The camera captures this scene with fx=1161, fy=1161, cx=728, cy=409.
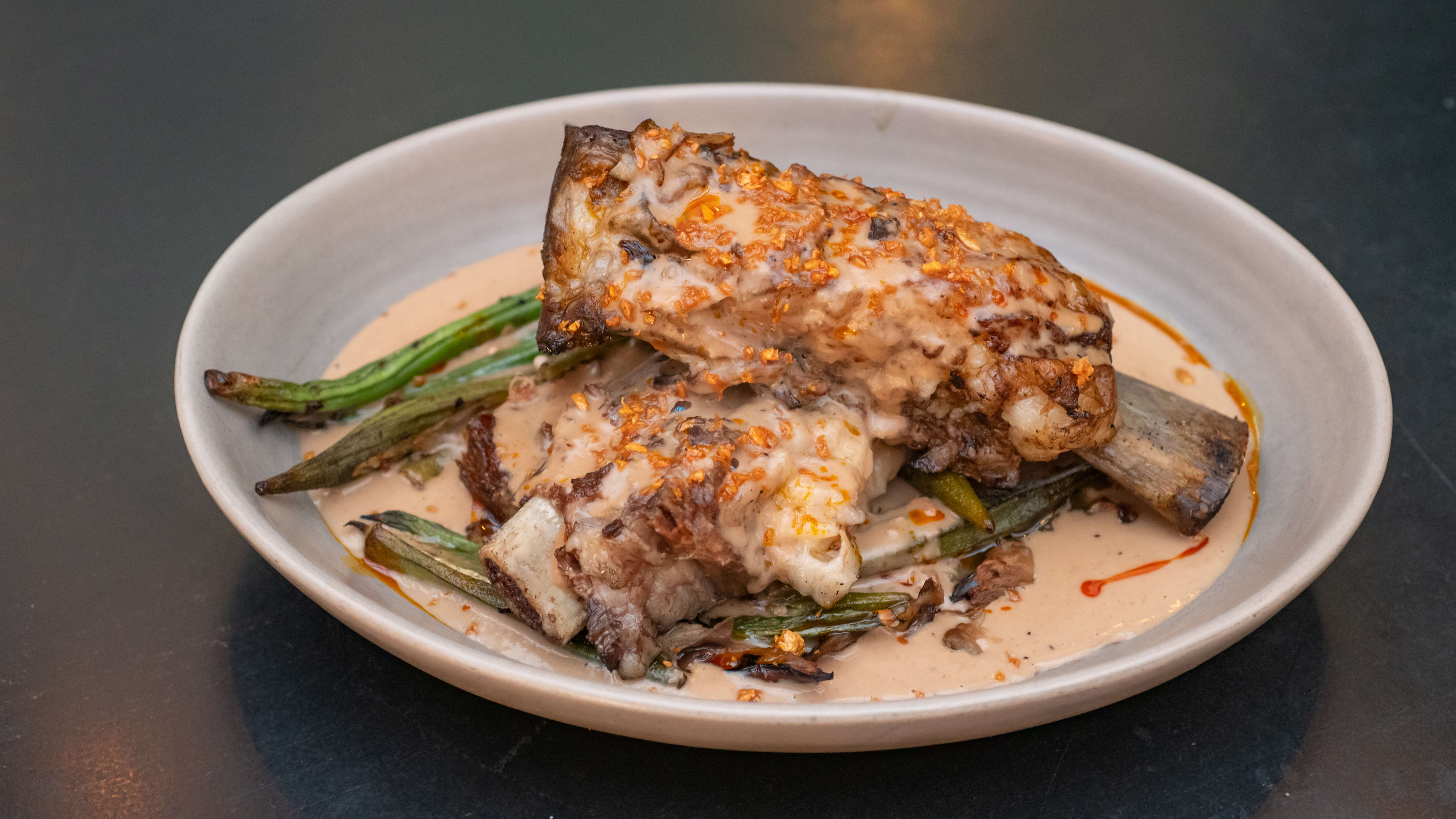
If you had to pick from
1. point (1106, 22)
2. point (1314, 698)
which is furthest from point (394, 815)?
point (1106, 22)

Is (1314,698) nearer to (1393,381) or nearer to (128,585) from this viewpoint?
(1393,381)

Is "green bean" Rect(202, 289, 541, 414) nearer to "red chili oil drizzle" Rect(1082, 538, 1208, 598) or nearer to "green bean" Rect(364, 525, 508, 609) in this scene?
"green bean" Rect(364, 525, 508, 609)

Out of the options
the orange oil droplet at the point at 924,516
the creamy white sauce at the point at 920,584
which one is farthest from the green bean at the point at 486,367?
the orange oil droplet at the point at 924,516

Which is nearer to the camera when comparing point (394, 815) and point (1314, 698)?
point (394, 815)

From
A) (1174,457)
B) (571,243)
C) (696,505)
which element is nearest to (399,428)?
(571,243)

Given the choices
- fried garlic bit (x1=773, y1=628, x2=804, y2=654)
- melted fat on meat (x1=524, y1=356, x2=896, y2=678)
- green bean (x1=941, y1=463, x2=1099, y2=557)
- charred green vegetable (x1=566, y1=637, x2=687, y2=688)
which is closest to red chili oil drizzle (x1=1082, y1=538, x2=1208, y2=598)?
green bean (x1=941, y1=463, x2=1099, y2=557)

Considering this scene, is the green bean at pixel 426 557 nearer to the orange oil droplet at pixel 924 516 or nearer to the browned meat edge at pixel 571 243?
the browned meat edge at pixel 571 243
